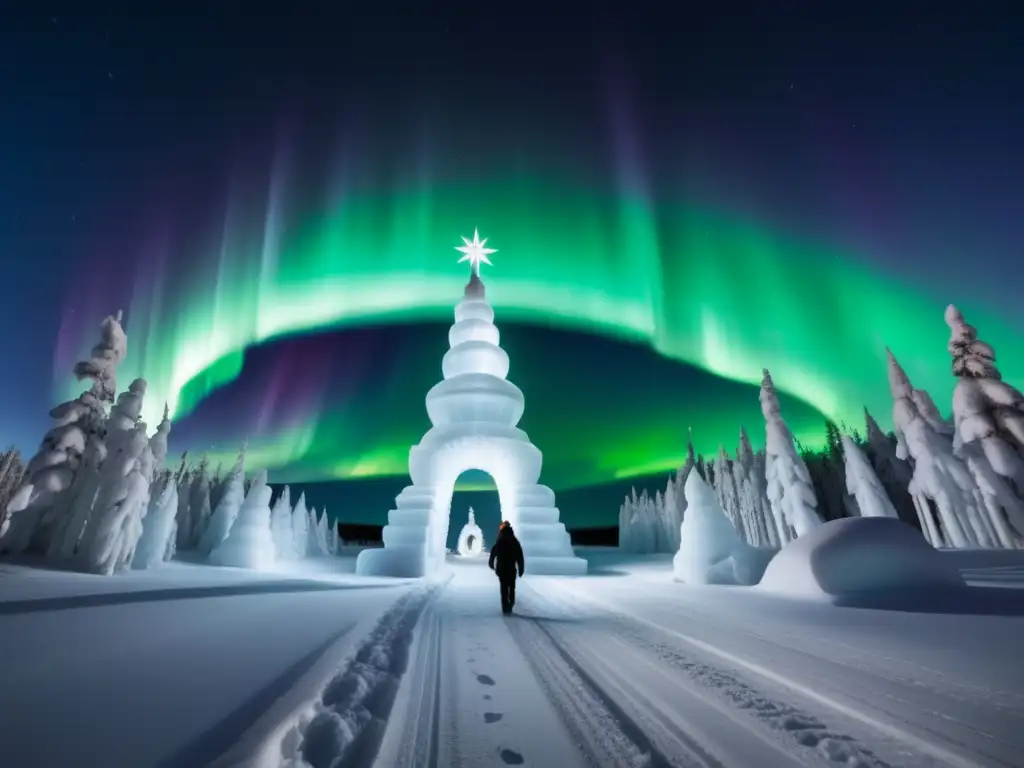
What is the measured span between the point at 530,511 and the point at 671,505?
29.5 m

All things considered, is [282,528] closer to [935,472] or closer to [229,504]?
[229,504]

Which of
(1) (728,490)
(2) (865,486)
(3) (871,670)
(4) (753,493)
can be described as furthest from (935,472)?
→ (3) (871,670)

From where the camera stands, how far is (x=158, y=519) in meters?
18.9

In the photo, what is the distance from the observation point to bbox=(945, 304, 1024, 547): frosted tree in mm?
19609

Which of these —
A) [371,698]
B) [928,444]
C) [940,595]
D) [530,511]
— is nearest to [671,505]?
[928,444]

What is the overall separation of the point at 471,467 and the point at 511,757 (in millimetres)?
19868

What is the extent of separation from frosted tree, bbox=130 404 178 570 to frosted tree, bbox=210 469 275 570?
2349 mm

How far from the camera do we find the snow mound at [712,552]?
1350 cm

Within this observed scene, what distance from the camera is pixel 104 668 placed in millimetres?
3754

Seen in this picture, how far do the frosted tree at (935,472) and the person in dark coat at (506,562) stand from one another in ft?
83.0

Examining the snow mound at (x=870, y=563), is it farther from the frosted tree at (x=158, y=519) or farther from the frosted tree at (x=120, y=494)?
the frosted tree at (x=158, y=519)

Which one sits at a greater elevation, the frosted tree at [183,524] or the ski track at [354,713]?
the frosted tree at [183,524]

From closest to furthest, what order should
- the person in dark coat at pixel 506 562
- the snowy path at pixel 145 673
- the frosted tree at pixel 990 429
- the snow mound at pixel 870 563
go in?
the snowy path at pixel 145 673
the person in dark coat at pixel 506 562
the snow mound at pixel 870 563
the frosted tree at pixel 990 429

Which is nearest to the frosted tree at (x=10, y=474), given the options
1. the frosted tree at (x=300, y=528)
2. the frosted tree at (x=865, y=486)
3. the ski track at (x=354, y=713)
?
the frosted tree at (x=300, y=528)
